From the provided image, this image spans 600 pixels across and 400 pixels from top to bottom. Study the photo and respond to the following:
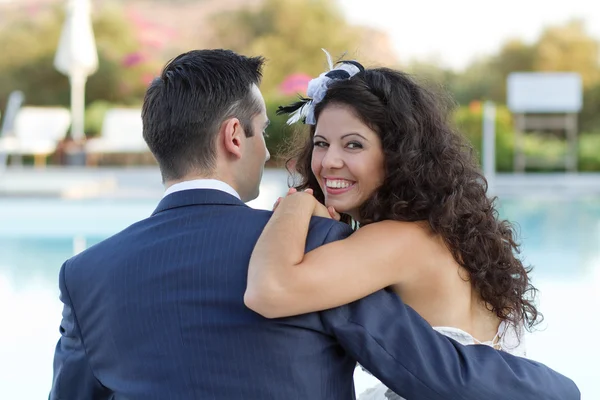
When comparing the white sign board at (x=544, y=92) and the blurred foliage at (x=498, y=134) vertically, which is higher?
the white sign board at (x=544, y=92)

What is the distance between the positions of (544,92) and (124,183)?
8.63 meters

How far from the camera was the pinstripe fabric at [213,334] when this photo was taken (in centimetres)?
151

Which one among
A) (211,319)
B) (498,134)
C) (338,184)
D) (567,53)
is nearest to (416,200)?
(338,184)

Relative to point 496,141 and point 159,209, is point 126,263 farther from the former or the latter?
point 496,141

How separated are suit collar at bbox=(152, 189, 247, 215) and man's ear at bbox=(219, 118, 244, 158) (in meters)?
0.10

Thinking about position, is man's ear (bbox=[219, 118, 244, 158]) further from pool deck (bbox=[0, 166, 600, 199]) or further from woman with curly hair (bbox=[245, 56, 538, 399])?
pool deck (bbox=[0, 166, 600, 199])

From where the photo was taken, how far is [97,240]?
9250mm

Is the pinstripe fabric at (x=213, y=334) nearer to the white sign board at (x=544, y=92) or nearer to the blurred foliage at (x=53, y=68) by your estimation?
the white sign board at (x=544, y=92)

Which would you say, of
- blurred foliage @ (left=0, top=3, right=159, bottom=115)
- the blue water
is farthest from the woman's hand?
blurred foliage @ (left=0, top=3, right=159, bottom=115)

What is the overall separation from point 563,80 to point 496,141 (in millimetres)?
1830

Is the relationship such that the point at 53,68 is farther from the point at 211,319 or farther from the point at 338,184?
the point at 211,319

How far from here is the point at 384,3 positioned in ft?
129

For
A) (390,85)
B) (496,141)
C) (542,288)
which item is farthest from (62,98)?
(390,85)

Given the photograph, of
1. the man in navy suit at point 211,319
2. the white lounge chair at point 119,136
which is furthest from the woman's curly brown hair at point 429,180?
the white lounge chair at point 119,136
